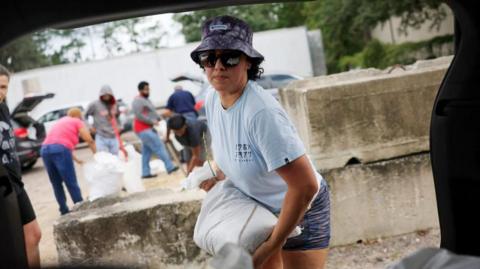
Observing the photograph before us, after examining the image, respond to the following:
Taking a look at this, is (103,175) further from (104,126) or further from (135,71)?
(135,71)

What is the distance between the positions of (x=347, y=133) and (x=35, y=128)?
32.9 feet

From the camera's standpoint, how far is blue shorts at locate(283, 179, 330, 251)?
7.38 ft

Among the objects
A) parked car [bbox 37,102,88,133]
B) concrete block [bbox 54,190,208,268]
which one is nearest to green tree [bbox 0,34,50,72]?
concrete block [bbox 54,190,208,268]

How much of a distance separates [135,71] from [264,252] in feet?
55.2

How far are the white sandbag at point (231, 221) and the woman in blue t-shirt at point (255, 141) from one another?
37 mm

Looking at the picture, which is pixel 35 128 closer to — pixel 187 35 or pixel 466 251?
pixel 187 35

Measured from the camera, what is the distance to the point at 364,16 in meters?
16.7

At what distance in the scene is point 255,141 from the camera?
199 cm

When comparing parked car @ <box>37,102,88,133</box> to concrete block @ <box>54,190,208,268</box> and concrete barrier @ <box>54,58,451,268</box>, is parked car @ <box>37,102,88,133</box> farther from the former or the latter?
concrete block @ <box>54,190,208,268</box>

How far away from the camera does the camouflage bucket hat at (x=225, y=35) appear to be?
205 centimetres

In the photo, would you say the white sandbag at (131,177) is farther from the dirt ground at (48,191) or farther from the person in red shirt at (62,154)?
the person in red shirt at (62,154)

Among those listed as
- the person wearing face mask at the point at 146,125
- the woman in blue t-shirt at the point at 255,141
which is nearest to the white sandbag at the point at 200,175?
the woman in blue t-shirt at the point at 255,141

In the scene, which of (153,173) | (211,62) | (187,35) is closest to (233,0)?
(211,62)

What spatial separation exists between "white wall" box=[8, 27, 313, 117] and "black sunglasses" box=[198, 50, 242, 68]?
50.1 feet
